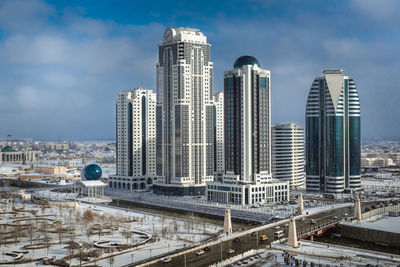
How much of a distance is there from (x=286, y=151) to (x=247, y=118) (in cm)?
1677

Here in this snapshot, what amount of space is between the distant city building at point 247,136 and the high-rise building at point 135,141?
1974 centimetres

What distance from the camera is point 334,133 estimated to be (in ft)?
225

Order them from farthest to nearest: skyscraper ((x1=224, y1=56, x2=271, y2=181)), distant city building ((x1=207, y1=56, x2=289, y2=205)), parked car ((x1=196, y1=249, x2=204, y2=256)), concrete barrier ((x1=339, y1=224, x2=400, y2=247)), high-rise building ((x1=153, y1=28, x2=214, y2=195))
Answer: high-rise building ((x1=153, y1=28, x2=214, y2=195)) < skyscraper ((x1=224, y1=56, x2=271, y2=181)) < distant city building ((x1=207, y1=56, x2=289, y2=205)) < concrete barrier ((x1=339, y1=224, x2=400, y2=247)) < parked car ((x1=196, y1=249, x2=204, y2=256))

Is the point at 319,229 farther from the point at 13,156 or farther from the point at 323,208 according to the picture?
the point at 13,156

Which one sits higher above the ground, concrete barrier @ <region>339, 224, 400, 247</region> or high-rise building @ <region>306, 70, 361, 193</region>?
high-rise building @ <region>306, 70, 361, 193</region>

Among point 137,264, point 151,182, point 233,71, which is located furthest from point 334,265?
point 151,182

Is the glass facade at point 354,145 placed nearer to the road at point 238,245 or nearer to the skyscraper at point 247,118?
the skyscraper at point 247,118

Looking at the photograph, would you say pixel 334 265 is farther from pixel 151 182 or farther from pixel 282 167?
pixel 151 182

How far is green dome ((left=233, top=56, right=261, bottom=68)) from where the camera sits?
6156 centimetres

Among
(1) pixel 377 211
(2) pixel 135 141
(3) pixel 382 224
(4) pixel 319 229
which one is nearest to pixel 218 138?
(2) pixel 135 141

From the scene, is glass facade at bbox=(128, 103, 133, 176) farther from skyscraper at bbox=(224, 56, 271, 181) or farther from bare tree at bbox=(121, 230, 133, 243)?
bare tree at bbox=(121, 230, 133, 243)

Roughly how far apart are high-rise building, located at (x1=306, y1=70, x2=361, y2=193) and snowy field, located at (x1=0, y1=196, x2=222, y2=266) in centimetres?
2528

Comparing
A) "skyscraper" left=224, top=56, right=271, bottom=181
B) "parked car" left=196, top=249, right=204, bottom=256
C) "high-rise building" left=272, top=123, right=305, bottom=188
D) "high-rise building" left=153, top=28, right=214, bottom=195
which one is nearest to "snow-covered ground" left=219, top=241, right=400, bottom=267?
"parked car" left=196, top=249, right=204, bottom=256

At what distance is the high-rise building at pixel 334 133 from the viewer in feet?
224
